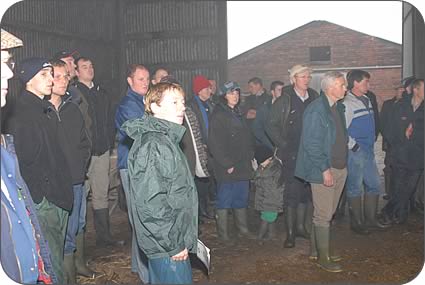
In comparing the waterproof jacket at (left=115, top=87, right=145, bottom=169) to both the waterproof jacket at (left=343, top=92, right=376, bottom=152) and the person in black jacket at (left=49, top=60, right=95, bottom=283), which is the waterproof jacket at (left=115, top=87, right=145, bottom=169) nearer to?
the person in black jacket at (left=49, top=60, right=95, bottom=283)

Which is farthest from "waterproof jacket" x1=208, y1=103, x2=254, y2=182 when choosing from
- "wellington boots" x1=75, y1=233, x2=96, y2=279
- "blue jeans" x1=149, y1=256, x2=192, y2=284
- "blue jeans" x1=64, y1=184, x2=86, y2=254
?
"blue jeans" x1=149, y1=256, x2=192, y2=284

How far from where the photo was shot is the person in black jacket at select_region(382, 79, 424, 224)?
5.66 meters

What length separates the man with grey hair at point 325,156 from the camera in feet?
13.6

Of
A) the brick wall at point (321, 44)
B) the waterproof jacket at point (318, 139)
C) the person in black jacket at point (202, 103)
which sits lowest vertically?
the waterproof jacket at point (318, 139)

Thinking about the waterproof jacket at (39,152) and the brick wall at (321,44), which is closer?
the waterproof jacket at (39,152)

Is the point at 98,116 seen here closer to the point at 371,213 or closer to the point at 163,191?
the point at 163,191

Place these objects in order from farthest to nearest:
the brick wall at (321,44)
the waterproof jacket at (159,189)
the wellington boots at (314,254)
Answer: the brick wall at (321,44)
the wellington boots at (314,254)
the waterproof jacket at (159,189)

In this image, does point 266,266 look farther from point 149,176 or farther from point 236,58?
point 236,58

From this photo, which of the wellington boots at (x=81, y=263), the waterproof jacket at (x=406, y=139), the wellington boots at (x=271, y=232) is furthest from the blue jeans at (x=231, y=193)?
the waterproof jacket at (x=406, y=139)

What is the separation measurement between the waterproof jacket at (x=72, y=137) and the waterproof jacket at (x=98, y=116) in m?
0.65

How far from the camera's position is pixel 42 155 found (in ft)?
9.45

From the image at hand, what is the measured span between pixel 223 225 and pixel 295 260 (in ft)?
3.12

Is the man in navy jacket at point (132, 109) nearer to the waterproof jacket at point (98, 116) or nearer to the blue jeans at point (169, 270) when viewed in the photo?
the waterproof jacket at point (98, 116)

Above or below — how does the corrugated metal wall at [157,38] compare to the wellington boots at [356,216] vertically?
above
